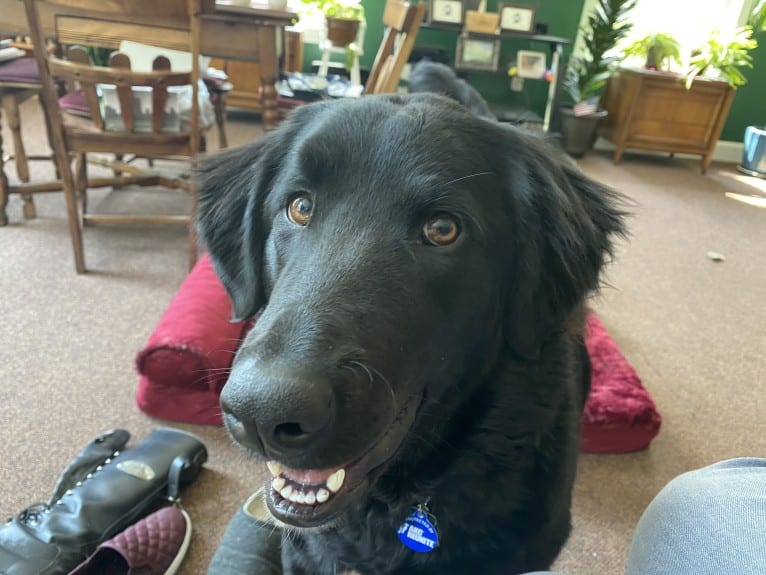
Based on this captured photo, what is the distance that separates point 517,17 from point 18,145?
12.6 ft

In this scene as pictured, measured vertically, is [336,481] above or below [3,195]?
above

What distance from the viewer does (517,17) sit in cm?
488

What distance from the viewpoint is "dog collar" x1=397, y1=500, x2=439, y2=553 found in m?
0.99

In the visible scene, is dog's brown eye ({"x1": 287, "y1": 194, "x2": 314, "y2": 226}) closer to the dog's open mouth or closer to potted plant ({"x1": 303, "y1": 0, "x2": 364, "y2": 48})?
the dog's open mouth

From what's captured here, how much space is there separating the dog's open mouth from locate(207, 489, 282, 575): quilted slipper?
0.45 m

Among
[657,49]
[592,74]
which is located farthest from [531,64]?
[657,49]

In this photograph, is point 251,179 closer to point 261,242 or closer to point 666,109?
point 261,242

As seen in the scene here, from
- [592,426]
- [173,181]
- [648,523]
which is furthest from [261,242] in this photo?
[173,181]

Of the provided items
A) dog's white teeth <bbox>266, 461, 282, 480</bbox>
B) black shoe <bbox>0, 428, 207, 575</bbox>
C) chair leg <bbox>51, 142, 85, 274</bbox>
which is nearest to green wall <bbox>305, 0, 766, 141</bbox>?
chair leg <bbox>51, 142, 85, 274</bbox>

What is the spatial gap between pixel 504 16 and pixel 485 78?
0.56 metres

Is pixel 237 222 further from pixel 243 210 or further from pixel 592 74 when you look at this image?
pixel 592 74

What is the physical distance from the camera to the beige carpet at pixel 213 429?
153 cm

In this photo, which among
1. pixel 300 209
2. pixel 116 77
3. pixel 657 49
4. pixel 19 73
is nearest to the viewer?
pixel 300 209

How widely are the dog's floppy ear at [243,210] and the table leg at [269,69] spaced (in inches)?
46.8
